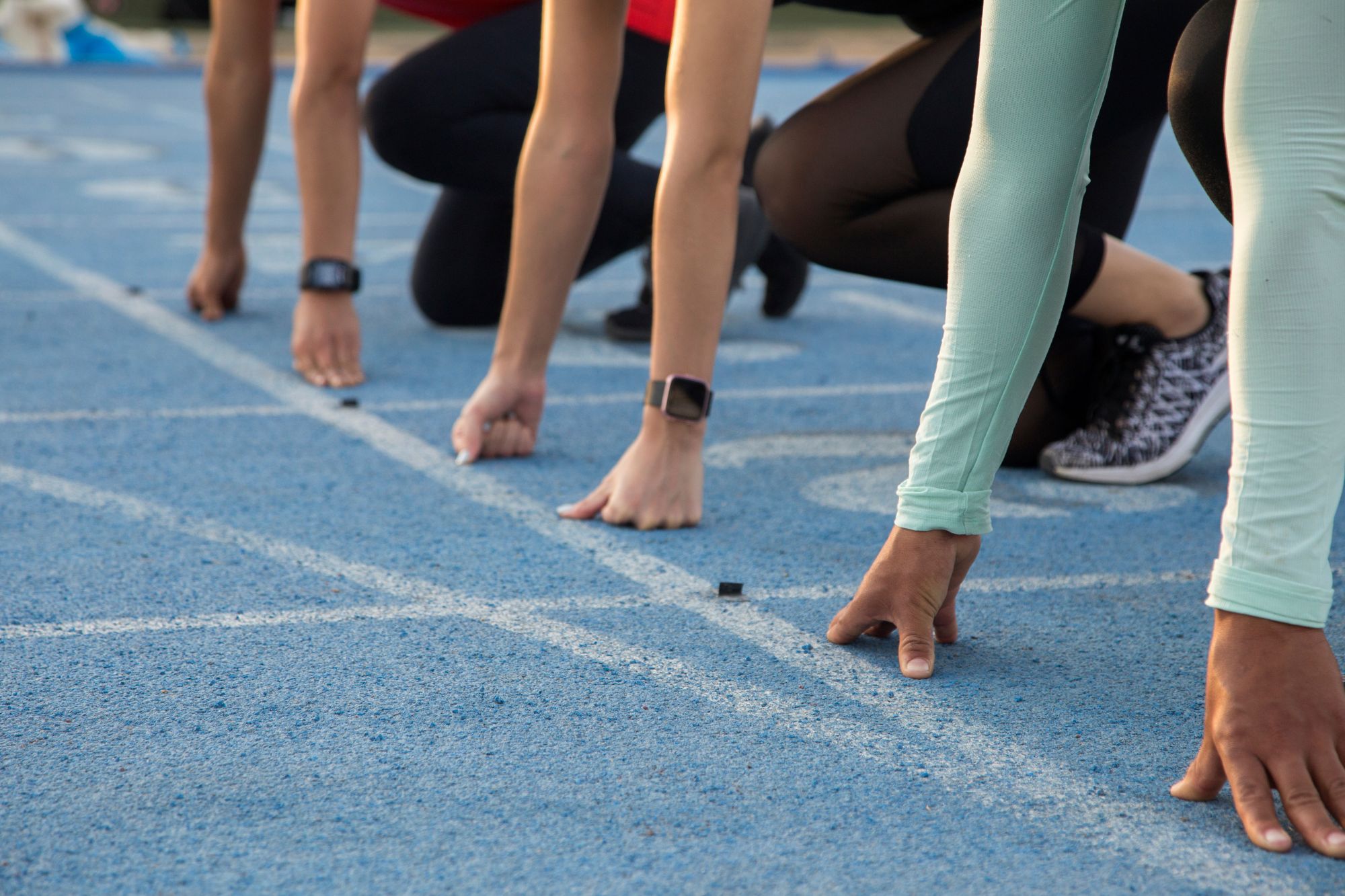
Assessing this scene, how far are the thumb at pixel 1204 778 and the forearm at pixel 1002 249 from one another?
421mm

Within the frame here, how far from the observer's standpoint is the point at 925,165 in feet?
9.64

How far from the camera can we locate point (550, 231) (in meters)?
3.07

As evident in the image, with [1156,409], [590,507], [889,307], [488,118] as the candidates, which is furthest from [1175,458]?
[889,307]

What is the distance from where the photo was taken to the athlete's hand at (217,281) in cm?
466

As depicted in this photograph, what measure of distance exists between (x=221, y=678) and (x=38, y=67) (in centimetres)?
1945

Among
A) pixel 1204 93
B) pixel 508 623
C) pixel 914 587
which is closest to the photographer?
pixel 1204 93

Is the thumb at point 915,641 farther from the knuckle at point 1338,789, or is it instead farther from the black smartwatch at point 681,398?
the black smartwatch at point 681,398

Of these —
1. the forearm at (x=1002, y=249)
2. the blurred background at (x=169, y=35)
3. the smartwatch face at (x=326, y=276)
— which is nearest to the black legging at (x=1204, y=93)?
the forearm at (x=1002, y=249)

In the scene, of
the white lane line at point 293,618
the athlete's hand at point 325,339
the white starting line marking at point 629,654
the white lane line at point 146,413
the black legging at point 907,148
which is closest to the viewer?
the white starting line marking at point 629,654

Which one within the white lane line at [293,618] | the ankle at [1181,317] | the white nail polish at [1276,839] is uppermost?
the ankle at [1181,317]

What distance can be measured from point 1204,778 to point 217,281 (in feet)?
12.3

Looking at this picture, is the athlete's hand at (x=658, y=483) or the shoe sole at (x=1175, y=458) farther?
the shoe sole at (x=1175, y=458)

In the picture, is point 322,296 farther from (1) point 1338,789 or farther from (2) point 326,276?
(1) point 1338,789

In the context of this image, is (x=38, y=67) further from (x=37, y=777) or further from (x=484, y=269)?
(x=37, y=777)
